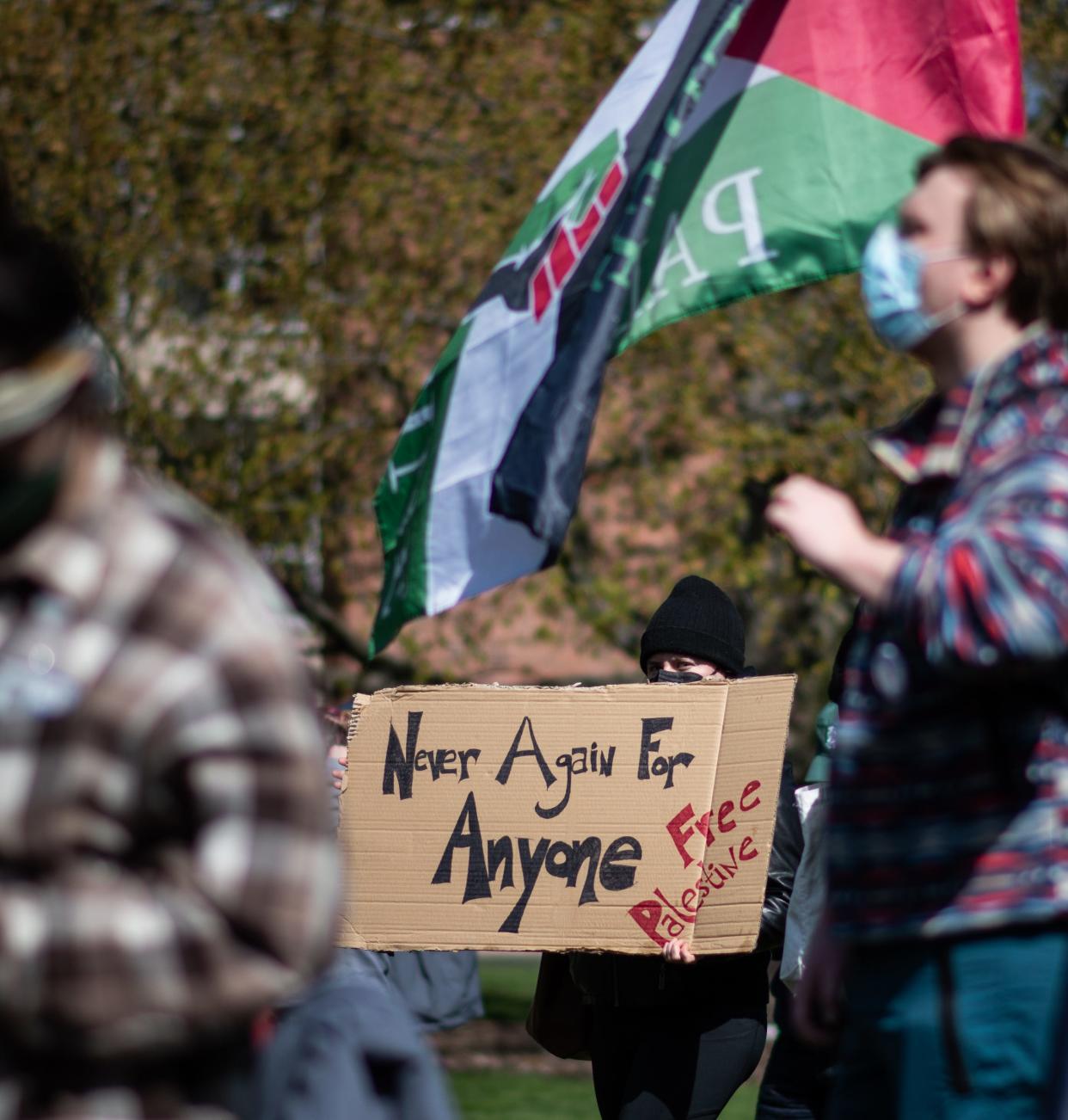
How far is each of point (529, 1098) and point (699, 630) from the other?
583 centimetres

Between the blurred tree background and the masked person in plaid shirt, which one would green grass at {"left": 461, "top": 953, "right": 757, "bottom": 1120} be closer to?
the blurred tree background

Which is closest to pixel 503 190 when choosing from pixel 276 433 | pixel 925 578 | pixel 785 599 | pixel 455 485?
pixel 276 433

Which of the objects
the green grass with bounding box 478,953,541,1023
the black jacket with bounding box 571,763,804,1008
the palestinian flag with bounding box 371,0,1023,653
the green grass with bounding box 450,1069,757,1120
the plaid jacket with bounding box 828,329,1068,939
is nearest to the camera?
the plaid jacket with bounding box 828,329,1068,939

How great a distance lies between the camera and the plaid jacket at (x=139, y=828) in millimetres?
1809

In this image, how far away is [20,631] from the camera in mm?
1874

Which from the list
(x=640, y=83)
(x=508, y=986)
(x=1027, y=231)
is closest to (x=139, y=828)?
(x=1027, y=231)

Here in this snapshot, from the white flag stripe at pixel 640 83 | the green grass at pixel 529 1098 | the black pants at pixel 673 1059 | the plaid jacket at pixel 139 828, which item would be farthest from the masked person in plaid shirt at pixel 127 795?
the green grass at pixel 529 1098

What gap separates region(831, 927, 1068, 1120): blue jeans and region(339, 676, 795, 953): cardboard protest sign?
8.40ft

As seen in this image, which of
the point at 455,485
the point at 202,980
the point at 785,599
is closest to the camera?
the point at 202,980

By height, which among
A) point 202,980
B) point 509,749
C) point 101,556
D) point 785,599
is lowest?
point 785,599

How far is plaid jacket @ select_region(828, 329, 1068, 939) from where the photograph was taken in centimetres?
221

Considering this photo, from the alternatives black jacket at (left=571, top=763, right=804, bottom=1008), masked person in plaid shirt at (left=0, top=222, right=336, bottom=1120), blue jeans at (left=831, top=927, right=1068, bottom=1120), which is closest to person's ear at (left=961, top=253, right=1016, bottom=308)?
blue jeans at (left=831, top=927, right=1068, bottom=1120)

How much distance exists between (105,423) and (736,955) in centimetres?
389

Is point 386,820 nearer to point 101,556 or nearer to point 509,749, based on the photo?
point 509,749
